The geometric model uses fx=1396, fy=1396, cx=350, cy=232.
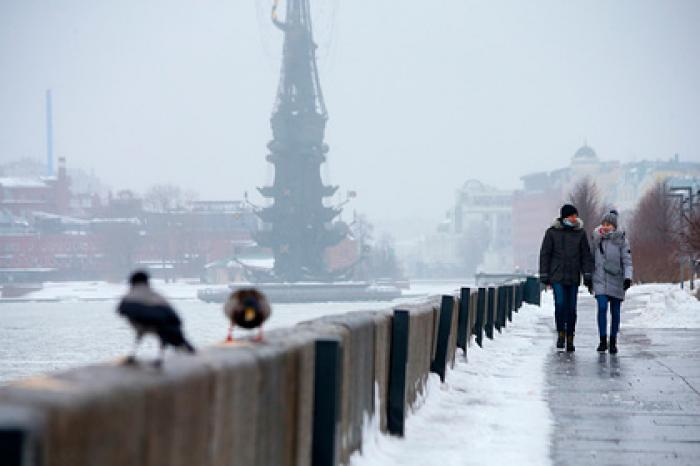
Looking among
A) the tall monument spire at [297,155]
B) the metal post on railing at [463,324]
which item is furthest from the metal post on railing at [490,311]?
the tall monument spire at [297,155]

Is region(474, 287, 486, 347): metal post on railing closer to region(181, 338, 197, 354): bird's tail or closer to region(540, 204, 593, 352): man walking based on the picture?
region(540, 204, 593, 352): man walking

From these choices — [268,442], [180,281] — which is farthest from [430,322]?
[180,281]

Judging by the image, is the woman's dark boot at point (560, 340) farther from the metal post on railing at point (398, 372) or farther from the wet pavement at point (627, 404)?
the metal post on railing at point (398, 372)

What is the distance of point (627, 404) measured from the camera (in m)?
11.7

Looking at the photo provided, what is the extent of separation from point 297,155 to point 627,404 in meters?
117

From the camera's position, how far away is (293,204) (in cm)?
12950

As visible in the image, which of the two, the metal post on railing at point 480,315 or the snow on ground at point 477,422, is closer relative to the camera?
the snow on ground at point 477,422

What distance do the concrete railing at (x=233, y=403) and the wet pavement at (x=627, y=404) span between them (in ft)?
4.26

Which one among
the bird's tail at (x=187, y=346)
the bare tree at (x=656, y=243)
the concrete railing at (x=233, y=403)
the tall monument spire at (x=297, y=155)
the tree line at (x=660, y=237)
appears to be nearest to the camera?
the concrete railing at (x=233, y=403)

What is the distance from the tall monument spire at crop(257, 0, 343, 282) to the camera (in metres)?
128

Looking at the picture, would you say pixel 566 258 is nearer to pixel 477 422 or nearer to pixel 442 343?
pixel 442 343

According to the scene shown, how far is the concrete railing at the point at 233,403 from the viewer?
3203 millimetres

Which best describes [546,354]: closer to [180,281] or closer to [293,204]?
[293,204]

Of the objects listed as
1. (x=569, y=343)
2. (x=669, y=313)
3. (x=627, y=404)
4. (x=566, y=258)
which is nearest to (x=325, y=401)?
(x=627, y=404)
